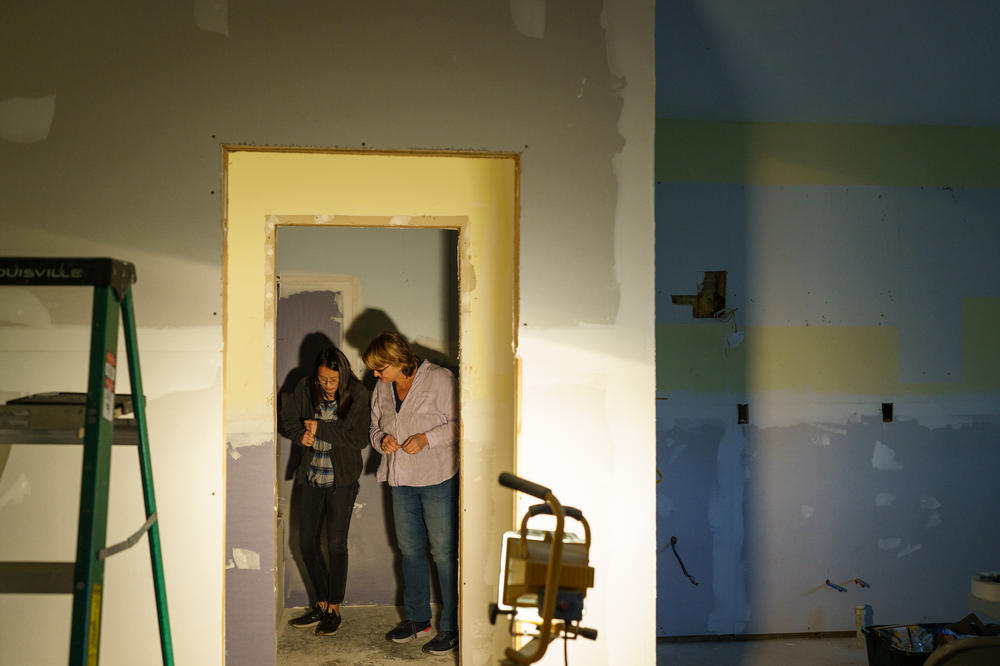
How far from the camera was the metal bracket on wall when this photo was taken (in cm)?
369

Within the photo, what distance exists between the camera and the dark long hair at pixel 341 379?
11.5 feet

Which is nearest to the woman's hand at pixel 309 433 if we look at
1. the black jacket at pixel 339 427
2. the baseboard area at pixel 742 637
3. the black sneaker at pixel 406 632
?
the black jacket at pixel 339 427

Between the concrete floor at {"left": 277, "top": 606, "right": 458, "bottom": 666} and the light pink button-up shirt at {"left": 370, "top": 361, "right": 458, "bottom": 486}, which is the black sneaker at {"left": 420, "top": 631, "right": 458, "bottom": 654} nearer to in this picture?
the concrete floor at {"left": 277, "top": 606, "right": 458, "bottom": 666}

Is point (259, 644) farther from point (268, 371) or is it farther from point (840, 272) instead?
point (840, 272)

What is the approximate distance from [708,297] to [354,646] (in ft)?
8.28

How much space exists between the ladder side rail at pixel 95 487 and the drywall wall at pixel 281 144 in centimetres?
56

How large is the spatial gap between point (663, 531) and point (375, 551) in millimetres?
1585

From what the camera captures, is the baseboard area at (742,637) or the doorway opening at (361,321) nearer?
the baseboard area at (742,637)

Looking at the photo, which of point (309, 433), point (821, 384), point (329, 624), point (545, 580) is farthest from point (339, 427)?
point (821, 384)

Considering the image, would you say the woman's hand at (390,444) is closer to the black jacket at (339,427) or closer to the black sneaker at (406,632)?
the black jacket at (339,427)

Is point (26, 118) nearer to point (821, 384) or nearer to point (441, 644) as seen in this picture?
point (441, 644)

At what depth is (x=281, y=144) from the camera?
6.77 ft

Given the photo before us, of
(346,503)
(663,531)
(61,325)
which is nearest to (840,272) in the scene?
(663,531)

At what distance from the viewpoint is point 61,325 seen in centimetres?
201
